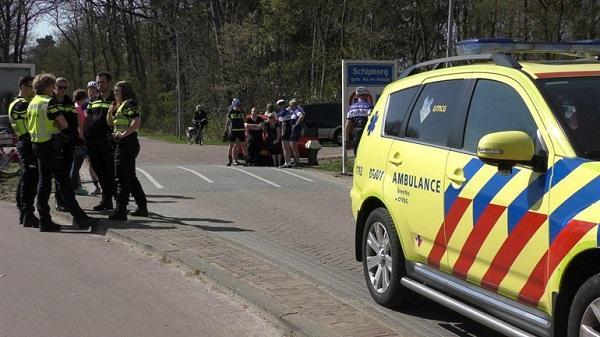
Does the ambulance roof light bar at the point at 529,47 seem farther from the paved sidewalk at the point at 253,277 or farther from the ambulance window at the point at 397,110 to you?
the paved sidewalk at the point at 253,277

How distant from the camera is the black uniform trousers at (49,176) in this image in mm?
8383

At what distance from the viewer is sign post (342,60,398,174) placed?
15.0 meters

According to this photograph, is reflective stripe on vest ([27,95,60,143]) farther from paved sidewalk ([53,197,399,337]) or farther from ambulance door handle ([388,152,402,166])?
ambulance door handle ([388,152,402,166])

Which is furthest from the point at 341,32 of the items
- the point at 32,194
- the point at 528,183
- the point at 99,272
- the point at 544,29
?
the point at 528,183

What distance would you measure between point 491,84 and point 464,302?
1.40 meters

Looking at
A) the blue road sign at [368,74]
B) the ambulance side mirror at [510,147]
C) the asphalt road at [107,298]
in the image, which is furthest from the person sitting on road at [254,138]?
the ambulance side mirror at [510,147]

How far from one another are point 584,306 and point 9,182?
508 inches

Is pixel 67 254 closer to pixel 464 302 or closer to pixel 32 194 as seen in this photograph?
pixel 32 194

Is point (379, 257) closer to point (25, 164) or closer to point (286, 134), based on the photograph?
point (25, 164)

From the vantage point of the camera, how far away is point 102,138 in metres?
9.48

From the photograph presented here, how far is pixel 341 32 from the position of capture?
3609cm

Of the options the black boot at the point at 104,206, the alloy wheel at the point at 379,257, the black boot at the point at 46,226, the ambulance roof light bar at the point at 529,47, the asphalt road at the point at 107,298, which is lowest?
the asphalt road at the point at 107,298

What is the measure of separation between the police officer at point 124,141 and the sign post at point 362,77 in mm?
6862

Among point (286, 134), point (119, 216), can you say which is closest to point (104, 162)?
point (119, 216)
